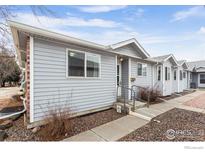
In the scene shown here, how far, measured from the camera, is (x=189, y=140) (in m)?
3.73

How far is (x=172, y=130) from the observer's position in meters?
4.29

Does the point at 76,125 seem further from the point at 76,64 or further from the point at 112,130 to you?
the point at 76,64

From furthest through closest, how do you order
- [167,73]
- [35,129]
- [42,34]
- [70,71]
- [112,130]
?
[167,73]
[70,71]
[112,130]
[42,34]
[35,129]

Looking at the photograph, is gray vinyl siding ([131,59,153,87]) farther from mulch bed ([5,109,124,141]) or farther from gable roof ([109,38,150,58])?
mulch bed ([5,109,124,141])

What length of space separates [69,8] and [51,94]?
309 centimetres

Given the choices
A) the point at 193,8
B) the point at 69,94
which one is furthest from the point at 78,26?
the point at 193,8

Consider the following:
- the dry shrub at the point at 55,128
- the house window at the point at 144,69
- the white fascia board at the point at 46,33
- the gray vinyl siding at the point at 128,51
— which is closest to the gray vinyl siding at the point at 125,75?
the gray vinyl siding at the point at 128,51

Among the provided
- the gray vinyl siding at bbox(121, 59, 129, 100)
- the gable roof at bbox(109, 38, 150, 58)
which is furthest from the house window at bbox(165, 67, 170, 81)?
the gray vinyl siding at bbox(121, 59, 129, 100)

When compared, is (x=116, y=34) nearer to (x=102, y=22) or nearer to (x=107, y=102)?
(x=102, y=22)

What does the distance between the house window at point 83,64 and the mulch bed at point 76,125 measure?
1.78m

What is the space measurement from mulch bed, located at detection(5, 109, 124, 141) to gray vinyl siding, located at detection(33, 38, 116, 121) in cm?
41

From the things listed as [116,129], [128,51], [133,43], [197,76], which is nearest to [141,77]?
[128,51]

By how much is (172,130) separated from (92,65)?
3918 mm

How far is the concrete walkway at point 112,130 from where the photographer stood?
3.77 m
